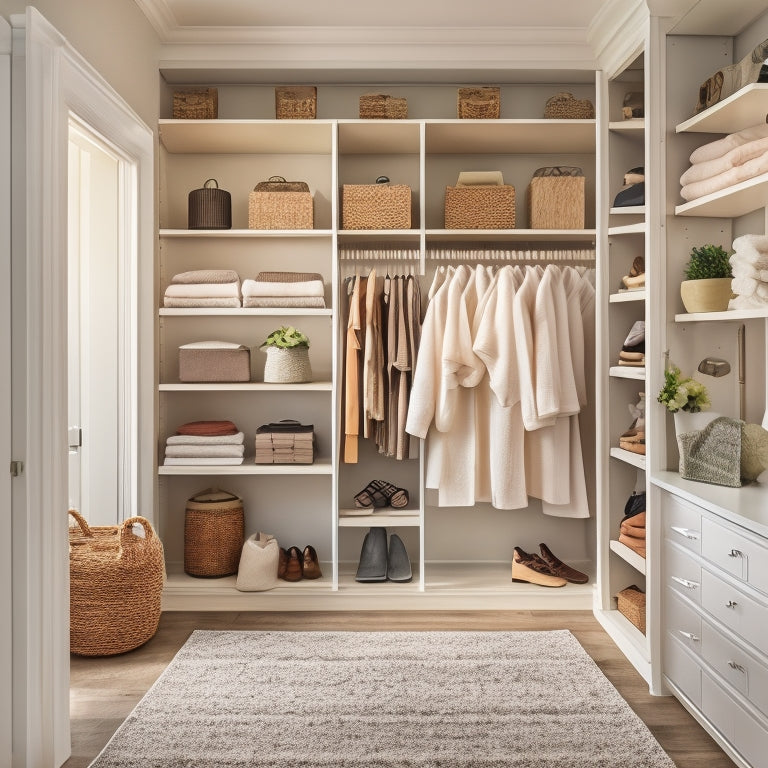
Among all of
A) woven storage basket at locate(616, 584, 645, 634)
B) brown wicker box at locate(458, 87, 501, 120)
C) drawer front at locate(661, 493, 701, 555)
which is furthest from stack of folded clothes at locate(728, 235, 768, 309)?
brown wicker box at locate(458, 87, 501, 120)

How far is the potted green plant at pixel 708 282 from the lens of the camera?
2453 millimetres

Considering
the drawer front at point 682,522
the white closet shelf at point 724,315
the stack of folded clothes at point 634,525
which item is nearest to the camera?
the white closet shelf at point 724,315

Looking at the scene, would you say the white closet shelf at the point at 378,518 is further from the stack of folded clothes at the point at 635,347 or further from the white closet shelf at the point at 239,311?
the stack of folded clothes at the point at 635,347

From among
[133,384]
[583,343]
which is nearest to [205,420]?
[133,384]

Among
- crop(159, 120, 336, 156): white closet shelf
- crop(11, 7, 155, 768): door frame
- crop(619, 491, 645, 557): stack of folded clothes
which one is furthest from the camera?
crop(159, 120, 336, 156): white closet shelf

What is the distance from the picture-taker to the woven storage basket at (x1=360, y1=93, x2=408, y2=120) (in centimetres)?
352

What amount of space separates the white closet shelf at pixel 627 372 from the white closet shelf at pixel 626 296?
270 mm

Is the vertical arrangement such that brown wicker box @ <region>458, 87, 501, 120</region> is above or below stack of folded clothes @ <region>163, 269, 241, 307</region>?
above

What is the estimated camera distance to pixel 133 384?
3328 mm

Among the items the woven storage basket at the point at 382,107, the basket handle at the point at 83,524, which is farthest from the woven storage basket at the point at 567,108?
the basket handle at the point at 83,524

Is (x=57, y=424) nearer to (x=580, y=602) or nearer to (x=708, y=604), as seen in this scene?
(x=708, y=604)

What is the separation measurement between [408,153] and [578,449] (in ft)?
5.81

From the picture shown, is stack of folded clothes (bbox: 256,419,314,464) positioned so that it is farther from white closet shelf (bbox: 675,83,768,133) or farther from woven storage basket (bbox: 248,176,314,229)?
white closet shelf (bbox: 675,83,768,133)

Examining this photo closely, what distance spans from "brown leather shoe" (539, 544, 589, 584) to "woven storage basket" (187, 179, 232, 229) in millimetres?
2306
